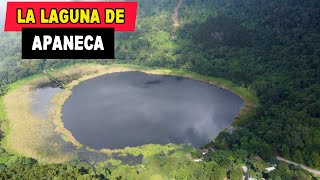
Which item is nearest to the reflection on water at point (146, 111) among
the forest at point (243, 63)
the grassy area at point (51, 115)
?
the grassy area at point (51, 115)

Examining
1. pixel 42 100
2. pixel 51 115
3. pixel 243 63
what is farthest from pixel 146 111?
pixel 243 63

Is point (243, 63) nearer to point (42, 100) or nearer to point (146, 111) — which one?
point (146, 111)

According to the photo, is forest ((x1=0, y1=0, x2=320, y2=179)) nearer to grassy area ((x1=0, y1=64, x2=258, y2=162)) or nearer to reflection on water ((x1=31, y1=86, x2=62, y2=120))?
grassy area ((x1=0, y1=64, x2=258, y2=162))

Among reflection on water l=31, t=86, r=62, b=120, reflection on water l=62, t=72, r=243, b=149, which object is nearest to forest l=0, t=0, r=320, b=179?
reflection on water l=62, t=72, r=243, b=149

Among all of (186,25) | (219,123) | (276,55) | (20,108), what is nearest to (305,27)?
(276,55)

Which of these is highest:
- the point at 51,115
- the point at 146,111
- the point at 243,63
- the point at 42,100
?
the point at 243,63

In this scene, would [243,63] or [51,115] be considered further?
[243,63]

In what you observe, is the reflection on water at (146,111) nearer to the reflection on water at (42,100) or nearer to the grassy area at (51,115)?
the grassy area at (51,115)
